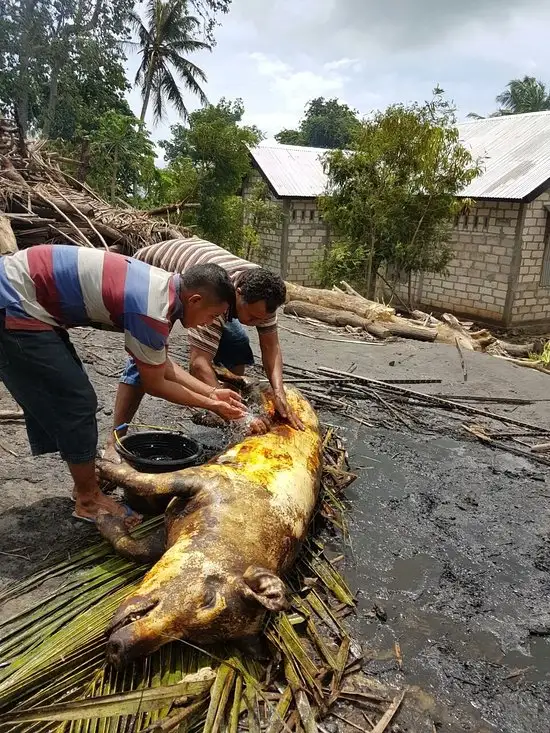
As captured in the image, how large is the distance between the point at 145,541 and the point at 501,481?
286 cm

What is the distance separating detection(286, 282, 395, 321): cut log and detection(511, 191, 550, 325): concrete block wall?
571 centimetres

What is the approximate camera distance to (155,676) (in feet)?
7.14

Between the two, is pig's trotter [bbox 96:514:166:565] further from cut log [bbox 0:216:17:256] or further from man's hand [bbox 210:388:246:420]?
cut log [bbox 0:216:17:256]

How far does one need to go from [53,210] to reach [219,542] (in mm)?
7353

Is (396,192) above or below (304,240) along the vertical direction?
above

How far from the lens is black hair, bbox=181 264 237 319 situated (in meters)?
3.08

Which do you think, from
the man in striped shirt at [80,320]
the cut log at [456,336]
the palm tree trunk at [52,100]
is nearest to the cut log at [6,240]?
the man in striped shirt at [80,320]

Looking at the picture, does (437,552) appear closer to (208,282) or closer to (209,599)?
(209,599)

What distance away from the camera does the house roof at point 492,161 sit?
570 inches

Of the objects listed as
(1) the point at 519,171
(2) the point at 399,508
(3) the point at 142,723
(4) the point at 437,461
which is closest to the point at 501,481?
(4) the point at 437,461

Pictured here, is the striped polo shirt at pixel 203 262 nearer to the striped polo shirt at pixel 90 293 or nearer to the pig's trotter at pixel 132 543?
the striped polo shirt at pixel 90 293

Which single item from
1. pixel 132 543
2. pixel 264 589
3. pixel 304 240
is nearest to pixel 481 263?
pixel 304 240

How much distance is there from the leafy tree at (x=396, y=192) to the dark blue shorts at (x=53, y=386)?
11471 millimetres

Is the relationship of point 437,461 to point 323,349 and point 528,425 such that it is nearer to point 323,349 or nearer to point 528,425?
point 528,425
